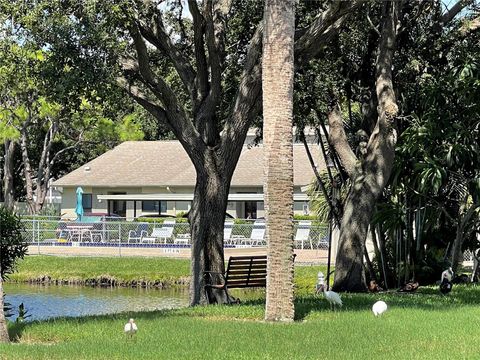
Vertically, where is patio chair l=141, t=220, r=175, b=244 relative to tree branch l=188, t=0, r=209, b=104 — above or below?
below

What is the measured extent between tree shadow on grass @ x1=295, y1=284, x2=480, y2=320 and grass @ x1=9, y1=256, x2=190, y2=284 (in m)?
13.2

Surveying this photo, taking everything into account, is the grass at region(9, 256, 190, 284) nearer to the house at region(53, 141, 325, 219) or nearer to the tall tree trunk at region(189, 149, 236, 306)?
the tall tree trunk at region(189, 149, 236, 306)

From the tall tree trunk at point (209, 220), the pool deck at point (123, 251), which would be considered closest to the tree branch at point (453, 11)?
the tall tree trunk at point (209, 220)

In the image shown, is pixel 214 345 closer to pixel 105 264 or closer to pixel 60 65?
pixel 60 65

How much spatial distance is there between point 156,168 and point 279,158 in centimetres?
3813

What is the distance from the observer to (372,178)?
62.6 feet

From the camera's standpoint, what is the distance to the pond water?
71.8 ft

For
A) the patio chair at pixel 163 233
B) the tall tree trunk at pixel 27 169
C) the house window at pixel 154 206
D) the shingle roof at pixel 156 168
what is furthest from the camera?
the house window at pixel 154 206

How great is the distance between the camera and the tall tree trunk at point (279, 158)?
1222cm

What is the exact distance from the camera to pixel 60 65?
15.8 metres

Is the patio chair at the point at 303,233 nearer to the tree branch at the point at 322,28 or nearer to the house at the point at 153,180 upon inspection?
the house at the point at 153,180

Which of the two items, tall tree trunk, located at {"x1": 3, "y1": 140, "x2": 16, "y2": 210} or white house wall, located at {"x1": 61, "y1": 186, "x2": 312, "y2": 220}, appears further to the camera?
tall tree trunk, located at {"x1": 3, "y1": 140, "x2": 16, "y2": 210}

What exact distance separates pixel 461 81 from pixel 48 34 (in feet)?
28.2

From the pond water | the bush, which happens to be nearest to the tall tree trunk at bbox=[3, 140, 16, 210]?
the pond water
